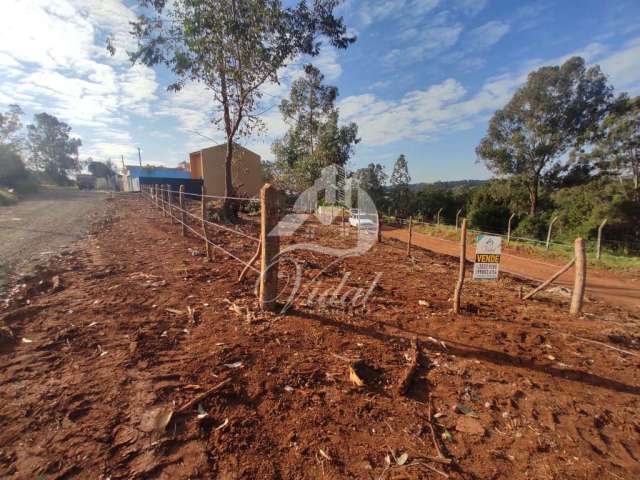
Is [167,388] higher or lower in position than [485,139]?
lower

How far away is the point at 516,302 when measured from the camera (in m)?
4.55

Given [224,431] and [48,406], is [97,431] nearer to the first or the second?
[48,406]

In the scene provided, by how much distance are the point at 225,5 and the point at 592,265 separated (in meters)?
14.8

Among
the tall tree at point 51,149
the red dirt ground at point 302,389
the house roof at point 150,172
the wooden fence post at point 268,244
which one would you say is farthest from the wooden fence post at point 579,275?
the tall tree at point 51,149

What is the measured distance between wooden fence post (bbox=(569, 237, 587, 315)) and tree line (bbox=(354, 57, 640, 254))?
14307 mm

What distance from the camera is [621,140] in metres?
17.2

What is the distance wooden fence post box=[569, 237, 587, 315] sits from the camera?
3.81 meters

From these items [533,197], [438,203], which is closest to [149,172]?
[438,203]

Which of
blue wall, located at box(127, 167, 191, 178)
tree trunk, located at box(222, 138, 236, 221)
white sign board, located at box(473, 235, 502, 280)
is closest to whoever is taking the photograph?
white sign board, located at box(473, 235, 502, 280)

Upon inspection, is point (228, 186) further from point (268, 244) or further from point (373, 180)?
point (373, 180)

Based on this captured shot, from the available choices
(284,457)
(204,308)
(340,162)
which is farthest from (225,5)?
(340,162)

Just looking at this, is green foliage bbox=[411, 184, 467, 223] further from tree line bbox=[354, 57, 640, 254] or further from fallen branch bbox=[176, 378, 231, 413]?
fallen branch bbox=[176, 378, 231, 413]

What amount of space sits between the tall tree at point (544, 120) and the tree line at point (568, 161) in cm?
5

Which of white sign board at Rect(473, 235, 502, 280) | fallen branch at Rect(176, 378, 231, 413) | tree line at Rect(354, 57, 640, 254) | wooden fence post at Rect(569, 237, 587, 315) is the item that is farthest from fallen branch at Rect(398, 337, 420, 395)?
tree line at Rect(354, 57, 640, 254)
